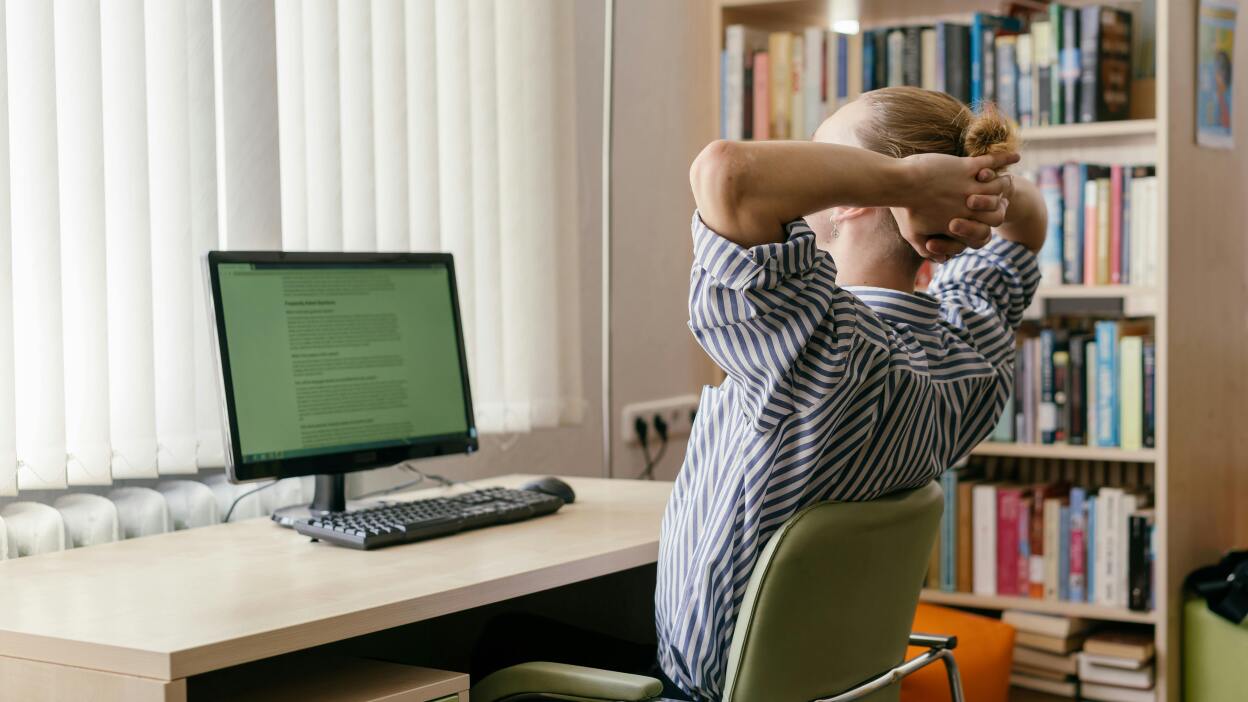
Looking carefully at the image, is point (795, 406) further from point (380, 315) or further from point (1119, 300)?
point (1119, 300)

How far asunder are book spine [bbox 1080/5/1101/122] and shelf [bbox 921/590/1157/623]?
39.7 inches

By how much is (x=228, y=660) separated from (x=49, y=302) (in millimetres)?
725

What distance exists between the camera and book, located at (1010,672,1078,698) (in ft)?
9.02

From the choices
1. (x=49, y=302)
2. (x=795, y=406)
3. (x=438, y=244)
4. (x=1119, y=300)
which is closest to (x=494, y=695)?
(x=795, y=406)

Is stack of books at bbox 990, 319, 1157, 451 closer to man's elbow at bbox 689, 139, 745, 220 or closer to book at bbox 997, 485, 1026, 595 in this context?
book at bbox 997, 485, 1026, 595

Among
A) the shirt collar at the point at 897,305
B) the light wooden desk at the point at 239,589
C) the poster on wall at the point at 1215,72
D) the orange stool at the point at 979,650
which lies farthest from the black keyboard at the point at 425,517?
the poster on wall at the point at 1215,72

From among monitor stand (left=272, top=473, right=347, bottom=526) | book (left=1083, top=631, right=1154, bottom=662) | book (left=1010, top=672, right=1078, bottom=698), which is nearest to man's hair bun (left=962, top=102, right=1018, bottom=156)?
monitor stand (left=272, top=473, right=347, bottom=526)

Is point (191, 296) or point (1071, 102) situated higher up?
point (1071, 102)

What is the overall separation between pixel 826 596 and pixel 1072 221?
1.73m

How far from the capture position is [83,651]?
44.3 inches

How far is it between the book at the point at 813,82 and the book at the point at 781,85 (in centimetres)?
3

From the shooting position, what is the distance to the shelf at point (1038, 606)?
2.67 metres

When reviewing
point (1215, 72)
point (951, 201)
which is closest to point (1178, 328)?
point (1215, 72)

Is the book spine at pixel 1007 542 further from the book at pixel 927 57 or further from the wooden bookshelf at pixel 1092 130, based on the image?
the book at pixel 927 57
